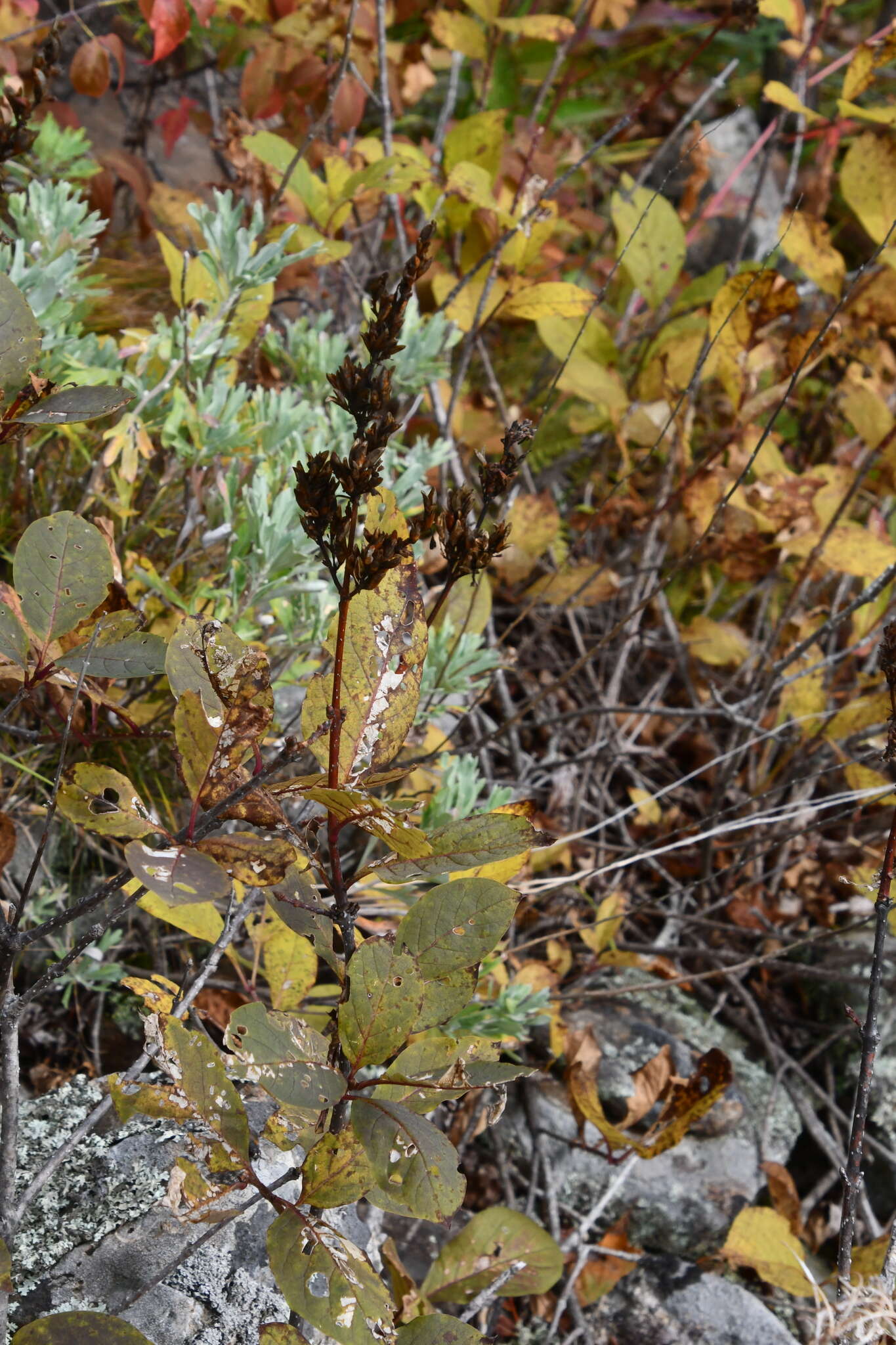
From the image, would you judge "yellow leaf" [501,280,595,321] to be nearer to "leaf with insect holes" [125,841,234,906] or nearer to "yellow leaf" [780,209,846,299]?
"yellow leaf" [780,209,846,299]

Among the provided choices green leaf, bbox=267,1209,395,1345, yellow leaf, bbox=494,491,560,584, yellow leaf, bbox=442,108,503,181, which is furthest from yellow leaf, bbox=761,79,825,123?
green leaf, bbox=267,1209,395,1345

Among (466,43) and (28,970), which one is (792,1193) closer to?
(28,970)

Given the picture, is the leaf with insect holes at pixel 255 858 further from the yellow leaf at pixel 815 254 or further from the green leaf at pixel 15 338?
the yellow leaf at pixel 815 254

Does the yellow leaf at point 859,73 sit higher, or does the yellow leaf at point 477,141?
the yellow leaf at point 859,73

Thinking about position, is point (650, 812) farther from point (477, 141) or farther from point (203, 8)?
point (203, 8)

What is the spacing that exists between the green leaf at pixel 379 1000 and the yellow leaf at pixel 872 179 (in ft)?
6.30

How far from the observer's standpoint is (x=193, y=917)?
1.20m

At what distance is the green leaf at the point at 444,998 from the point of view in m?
0.88

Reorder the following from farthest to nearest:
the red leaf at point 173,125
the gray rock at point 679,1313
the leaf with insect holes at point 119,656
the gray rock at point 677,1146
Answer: the red leaf at point 173,125
the gray rock at point 677,1146
the gray rock at point 679,1313
the leaf with insect holes at point 119,656

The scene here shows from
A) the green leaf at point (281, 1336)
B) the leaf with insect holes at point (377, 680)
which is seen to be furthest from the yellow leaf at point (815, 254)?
the green leaf at point (281, 1336)

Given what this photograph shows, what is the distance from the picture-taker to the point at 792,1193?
1.74m

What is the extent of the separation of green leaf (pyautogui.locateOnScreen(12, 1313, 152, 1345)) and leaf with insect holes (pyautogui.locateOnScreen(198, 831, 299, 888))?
1.21 ft

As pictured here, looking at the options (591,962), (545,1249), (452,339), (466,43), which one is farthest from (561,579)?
(545,1249)

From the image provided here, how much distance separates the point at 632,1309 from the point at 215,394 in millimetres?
1436
